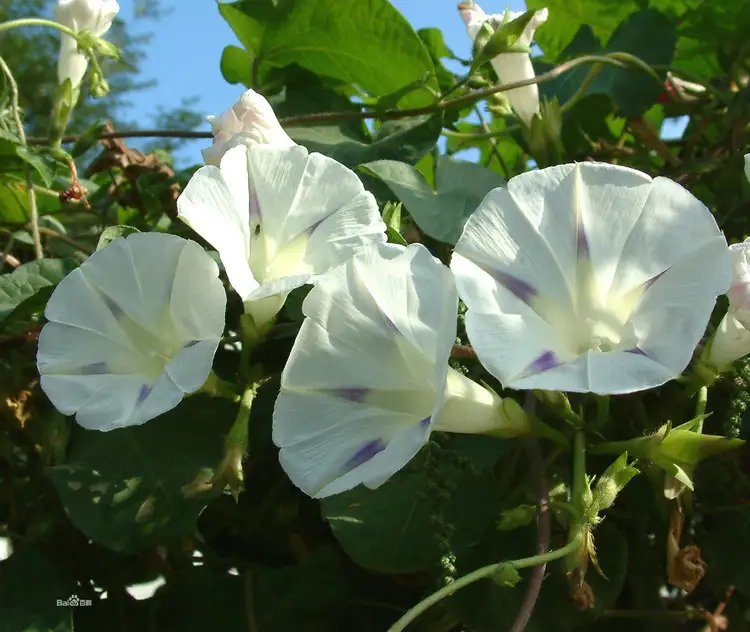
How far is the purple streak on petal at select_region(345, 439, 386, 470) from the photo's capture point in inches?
16.0

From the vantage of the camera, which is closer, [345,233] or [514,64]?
[345,233]

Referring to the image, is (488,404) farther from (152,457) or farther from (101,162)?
(101,162)

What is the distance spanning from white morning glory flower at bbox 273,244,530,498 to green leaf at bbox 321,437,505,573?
11 cm

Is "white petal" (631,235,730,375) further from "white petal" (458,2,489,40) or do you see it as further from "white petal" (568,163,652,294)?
"white petal" (458,2,489,40)

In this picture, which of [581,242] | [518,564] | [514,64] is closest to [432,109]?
Answer: [514,64]

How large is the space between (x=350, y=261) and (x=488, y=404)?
12cm

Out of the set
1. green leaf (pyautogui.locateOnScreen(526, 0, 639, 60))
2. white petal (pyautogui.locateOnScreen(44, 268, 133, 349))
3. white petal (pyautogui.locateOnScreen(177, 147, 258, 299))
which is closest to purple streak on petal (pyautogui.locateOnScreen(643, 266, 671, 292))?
white petal (pyautogui.locateOnScreen(177, 147, 258, 299))

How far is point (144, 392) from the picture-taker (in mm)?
459

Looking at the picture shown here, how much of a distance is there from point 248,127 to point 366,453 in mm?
243

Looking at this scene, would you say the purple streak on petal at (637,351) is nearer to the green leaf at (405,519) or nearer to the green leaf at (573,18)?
the green leaf at (405,519)

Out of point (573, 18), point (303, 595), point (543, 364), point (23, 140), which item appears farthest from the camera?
point (573, 18)

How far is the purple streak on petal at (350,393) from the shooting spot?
1.40ft

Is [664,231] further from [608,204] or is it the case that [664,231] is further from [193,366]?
[193,366]

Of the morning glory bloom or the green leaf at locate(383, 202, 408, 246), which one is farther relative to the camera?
the green leaf at locate(383, 202, 408, 246)
